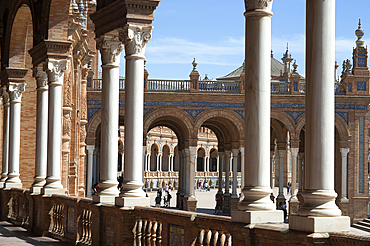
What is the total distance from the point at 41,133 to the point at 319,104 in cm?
721

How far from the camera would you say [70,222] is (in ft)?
30.0

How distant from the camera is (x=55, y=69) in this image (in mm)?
10648

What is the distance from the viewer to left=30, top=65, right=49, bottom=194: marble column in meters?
11.0

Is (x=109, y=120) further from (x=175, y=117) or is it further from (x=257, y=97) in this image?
(x=175, y=117)

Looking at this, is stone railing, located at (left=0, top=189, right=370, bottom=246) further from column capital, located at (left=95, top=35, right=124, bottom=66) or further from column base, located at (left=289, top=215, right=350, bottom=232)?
column capital, located at (left=95, top=35, right=124, bottom=66)

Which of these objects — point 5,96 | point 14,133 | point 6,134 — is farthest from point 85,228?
point 5,96

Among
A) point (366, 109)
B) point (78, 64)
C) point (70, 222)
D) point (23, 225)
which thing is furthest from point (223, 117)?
point (70, 222)

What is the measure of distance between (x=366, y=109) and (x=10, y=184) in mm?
20945

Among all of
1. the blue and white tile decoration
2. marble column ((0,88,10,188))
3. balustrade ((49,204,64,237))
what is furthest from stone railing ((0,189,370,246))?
the blue and white tile decoration

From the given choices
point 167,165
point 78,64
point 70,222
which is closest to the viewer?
point 70,222

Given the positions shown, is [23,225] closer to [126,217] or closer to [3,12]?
[126,217]

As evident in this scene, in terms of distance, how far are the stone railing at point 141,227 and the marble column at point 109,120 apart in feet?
0.95

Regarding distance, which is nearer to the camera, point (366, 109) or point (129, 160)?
point (129, 160)

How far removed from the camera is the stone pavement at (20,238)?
8.76m
